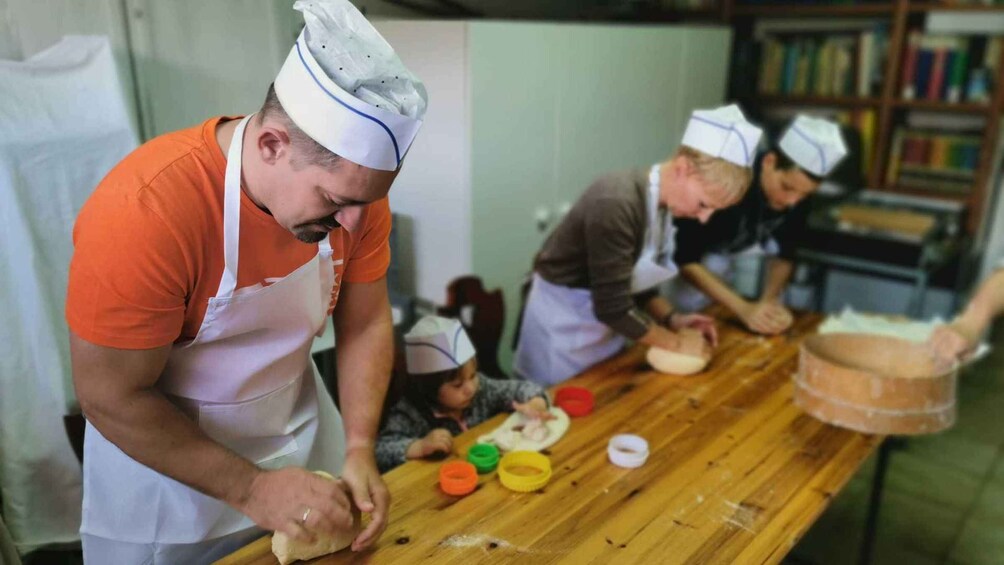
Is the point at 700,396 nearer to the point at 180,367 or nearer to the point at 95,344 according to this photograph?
the point at 180,367

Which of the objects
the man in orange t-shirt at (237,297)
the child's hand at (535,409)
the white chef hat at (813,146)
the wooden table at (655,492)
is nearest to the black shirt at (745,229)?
the white chef hat at (813,146)

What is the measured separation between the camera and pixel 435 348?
1.49 metres

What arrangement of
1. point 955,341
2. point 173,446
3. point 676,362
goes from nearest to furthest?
point 173,446
point 955,341
point 676,362

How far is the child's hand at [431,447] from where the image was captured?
1.33 metres

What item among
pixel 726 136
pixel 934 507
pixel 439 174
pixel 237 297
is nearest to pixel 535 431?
pixel 237 297

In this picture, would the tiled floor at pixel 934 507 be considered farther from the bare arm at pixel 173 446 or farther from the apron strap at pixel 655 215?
the bare arm at pixel 173 446

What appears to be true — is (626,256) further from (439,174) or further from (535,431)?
(439,174)

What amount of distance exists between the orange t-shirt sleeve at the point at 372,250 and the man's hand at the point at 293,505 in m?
0.33

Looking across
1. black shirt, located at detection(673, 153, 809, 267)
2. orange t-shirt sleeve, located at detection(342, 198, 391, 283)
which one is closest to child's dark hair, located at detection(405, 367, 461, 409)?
orange t-shirt sleeve, located at detection(342, 198, 391, 283)

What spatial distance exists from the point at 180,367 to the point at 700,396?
1090 millimetres

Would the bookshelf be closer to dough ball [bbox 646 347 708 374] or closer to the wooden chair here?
dough ball [bbox 646 347 708 374]

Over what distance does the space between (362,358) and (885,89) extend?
10.3 feet

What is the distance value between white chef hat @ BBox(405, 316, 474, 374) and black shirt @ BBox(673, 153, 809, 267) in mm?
793

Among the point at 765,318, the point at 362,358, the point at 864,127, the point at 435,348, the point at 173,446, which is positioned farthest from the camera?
the point at 864,127
